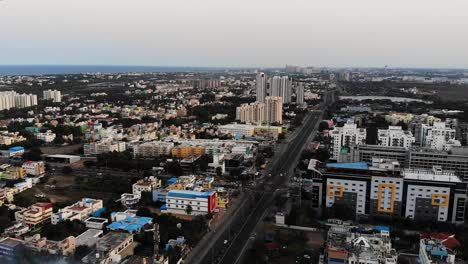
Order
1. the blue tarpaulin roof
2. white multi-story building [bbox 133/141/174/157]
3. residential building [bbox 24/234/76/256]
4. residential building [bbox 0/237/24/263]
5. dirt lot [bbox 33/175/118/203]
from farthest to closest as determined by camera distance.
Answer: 1. white multi-story building [bbox 133/141/174/157]
2. dirt lot [bbox 33/175/118/203]
3. the blue tarpaulin roof
4. residential building [bbox 24/234/76/256]
5. residential building [bbox 0/237/24/263]

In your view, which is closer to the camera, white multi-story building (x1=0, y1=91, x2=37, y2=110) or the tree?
the tree

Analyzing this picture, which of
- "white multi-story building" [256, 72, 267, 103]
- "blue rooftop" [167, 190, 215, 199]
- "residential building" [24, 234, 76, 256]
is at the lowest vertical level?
"residential building" [24, 234, 76, 256]

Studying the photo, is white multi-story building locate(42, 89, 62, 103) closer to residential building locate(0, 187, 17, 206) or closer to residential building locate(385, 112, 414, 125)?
residential building locate(0, 187, 17, 206)

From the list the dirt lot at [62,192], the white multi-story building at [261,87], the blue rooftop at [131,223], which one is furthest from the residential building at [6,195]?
the white multi-story building at [261,87]

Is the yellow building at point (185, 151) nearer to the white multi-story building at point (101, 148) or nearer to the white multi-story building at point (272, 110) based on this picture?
the white multi-story building at point (101, 148)

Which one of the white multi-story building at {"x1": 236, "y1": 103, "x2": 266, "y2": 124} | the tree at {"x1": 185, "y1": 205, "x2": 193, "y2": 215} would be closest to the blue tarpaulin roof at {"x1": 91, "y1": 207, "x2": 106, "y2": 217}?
the tree at {"x1": 185, "y1": 205, "x2": 193, "y2": 215}

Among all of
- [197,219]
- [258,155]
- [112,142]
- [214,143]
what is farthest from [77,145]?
[197,219]

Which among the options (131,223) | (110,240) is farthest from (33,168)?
(110,240)
